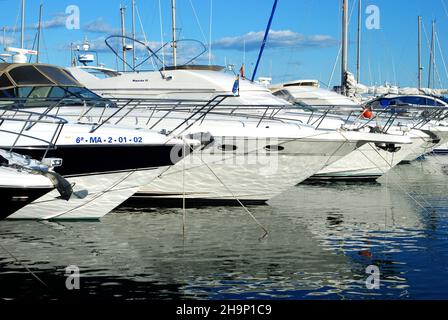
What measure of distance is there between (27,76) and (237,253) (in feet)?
23.1

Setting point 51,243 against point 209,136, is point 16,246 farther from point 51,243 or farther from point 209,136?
point 209,136

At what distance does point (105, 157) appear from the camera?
12.4m

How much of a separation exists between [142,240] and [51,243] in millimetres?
1410

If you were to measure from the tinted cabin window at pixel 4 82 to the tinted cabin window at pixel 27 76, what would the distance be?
0.13 meters

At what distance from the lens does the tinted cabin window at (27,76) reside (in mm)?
15391

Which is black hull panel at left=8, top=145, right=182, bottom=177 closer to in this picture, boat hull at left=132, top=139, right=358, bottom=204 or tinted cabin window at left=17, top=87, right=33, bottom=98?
boat hull at left=132, top=139, right=358, bottom=204

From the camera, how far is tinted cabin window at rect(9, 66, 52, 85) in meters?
15.4

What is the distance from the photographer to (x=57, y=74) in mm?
16141

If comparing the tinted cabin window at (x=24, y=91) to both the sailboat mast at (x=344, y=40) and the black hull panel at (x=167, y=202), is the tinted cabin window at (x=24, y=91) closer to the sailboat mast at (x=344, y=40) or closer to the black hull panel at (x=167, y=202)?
the black hull panel at (x=167, y=202)

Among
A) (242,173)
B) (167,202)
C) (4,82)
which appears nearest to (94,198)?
(167,202)

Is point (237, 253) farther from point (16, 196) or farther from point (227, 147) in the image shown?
point (227, 147)

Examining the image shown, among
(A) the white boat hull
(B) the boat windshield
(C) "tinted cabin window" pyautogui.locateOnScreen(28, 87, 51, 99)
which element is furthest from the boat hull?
(C) "tinted cabin window" pyautogui.locateOnScreen(28, 87, 51, 99)

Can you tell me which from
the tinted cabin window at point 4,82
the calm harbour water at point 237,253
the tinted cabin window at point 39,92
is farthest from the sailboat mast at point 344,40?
the tinted cabin window at point 4,82
